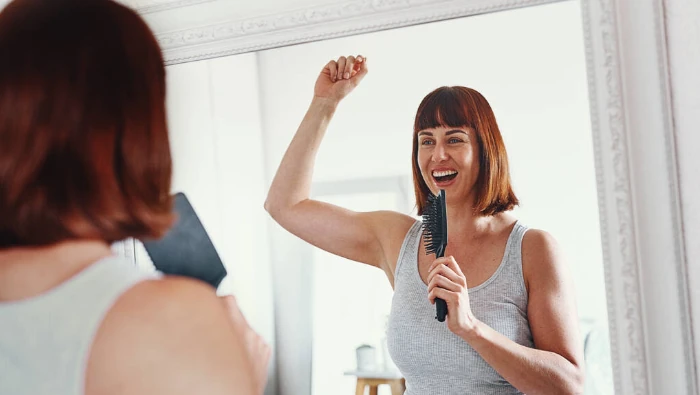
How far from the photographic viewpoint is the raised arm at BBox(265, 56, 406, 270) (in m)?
0.97

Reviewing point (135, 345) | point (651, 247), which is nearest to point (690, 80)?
point (651, 247)

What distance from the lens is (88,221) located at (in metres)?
0.45

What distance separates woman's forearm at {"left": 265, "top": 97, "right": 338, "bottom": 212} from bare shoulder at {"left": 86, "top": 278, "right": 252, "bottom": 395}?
1.85ft

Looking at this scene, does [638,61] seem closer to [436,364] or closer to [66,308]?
[436,364]

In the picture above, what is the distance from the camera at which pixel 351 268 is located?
3.21 feet

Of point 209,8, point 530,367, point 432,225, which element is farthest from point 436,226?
point 209,8

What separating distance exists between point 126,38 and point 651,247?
65 centimetres

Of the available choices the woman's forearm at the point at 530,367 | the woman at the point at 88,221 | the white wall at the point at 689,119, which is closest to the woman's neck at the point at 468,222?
the woman's forearm at the point at 530,367

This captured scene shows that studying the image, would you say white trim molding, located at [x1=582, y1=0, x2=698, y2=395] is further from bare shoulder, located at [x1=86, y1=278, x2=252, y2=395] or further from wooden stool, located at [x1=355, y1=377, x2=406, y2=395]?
bare shoulder, located at [x1=86, y1=278, x2=252, y2=395]

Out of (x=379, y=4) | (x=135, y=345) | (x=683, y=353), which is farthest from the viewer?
(x=379, y=4)

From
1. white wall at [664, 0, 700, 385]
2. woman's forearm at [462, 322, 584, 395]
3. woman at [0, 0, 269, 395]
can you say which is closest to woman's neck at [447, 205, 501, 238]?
woman's forearm at [462, 322, 584, 395]

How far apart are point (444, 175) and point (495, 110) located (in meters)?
0.11

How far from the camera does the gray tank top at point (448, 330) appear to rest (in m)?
0.87

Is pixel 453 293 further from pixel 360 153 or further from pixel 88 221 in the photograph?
pixel 88 221
